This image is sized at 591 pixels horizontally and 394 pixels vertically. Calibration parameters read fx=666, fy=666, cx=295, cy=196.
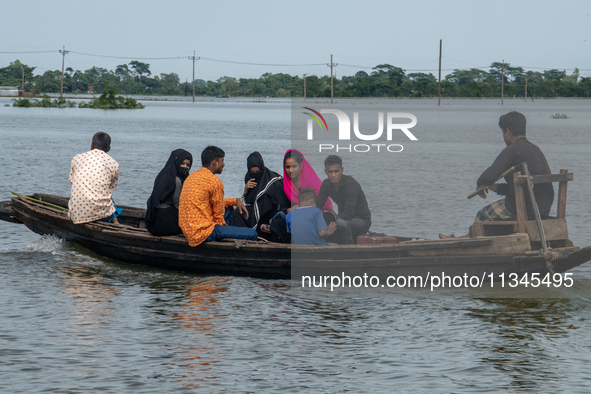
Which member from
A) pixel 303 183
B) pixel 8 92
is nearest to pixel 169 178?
pixel 303 183

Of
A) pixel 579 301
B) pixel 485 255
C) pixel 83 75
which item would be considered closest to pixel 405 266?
pixel 485 255

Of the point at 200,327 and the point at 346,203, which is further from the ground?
the point at 346,203

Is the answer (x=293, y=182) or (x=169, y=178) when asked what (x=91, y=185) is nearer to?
(x=169, y=178)

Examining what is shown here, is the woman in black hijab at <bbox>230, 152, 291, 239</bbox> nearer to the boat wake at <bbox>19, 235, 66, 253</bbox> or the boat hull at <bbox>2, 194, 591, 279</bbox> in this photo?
the boat hull at <bbox>2, 194, 591, 279</bbox>

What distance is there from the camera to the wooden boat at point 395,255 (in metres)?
7.43

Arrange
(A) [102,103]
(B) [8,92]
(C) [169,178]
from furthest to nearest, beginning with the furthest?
1. (B) [8,92]
2. (A) [102,103]
3. (C) [169,178]

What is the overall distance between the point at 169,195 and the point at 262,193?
1.15 metres

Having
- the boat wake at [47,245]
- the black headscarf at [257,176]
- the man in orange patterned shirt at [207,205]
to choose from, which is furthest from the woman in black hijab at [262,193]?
the boat wake at [47,245]

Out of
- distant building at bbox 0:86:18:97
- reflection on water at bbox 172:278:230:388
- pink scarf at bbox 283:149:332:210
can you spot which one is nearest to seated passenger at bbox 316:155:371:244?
pink scarf at bbox 283:149:332:210

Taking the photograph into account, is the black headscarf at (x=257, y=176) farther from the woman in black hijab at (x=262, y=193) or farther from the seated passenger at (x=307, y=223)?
the seated passenger at (x=307, y=223)

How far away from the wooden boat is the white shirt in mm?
596

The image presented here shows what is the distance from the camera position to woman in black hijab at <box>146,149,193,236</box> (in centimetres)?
808

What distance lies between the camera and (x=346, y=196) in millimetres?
8242

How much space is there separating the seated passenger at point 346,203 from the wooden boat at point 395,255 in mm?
545
